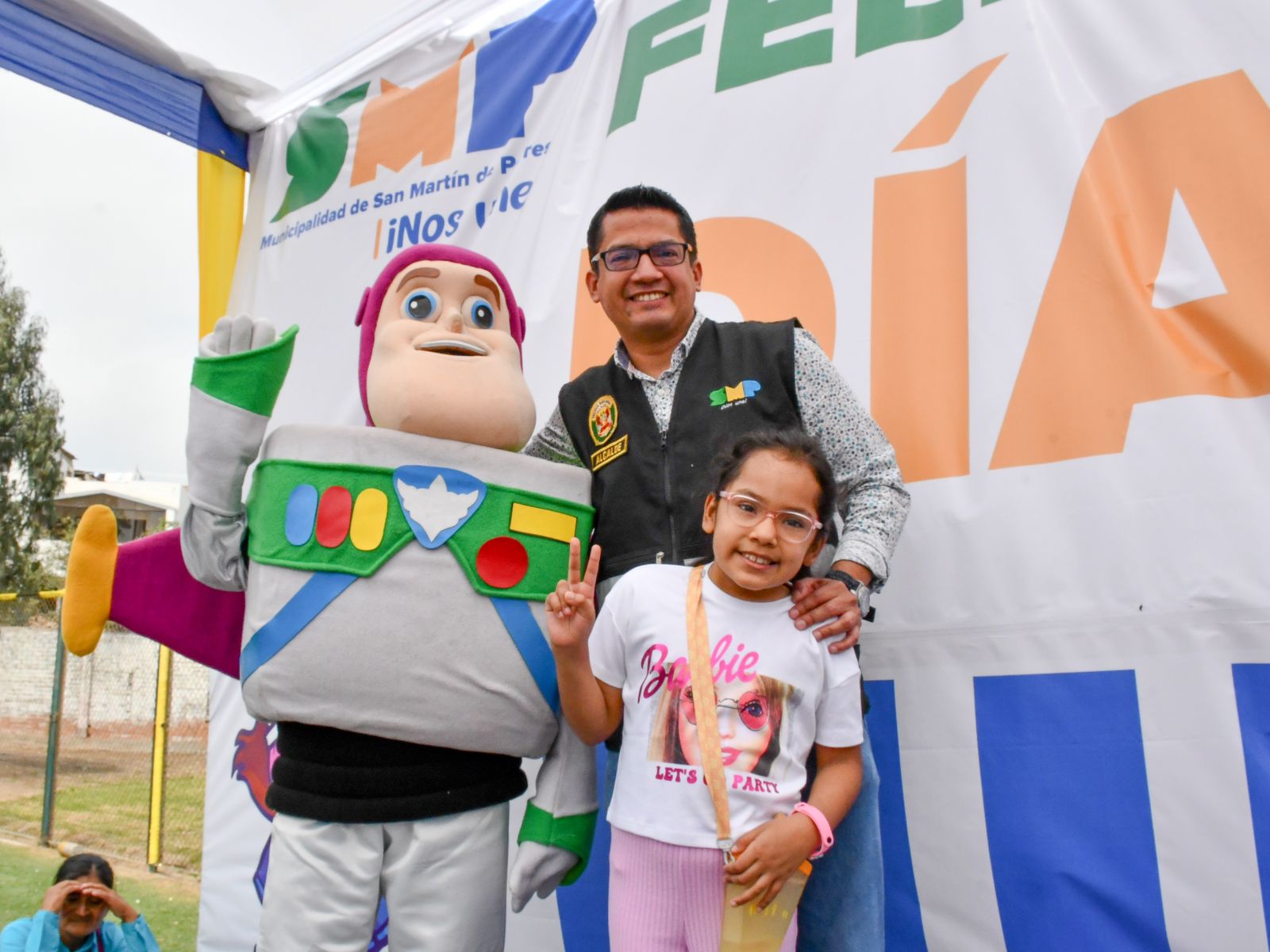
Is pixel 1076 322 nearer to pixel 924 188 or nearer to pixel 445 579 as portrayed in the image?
pixel 924 188

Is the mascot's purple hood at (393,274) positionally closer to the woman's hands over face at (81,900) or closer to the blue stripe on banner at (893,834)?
the blue stripe on banner at (893,834)

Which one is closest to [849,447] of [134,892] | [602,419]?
[602,419]

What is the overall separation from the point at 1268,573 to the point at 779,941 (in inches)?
41.0

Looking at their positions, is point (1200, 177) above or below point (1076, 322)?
above

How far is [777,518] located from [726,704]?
261 mm

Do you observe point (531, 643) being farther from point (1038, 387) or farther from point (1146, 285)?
point (1146, 285)

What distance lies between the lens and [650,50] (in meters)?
2.71

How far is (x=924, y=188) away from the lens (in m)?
2.16

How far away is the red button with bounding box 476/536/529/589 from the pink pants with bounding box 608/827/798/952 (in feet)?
1.47

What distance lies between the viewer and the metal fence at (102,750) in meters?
5.04

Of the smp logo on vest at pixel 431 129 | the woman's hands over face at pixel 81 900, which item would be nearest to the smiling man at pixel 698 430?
the smp logo on vest at pixel 431 129

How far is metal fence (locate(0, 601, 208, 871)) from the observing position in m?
5.04

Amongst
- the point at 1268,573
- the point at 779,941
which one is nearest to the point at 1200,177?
the point at 1268,573

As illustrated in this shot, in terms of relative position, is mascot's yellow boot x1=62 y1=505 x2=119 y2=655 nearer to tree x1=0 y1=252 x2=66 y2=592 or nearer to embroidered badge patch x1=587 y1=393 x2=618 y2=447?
embroidered badge patch x1=587 y1=393 x2=618 y2=447
